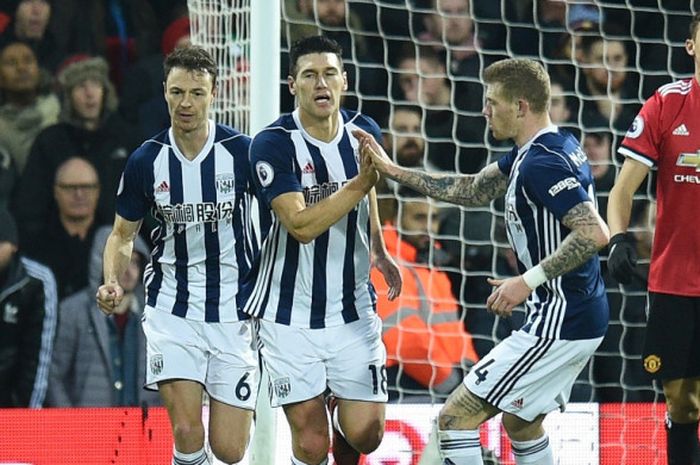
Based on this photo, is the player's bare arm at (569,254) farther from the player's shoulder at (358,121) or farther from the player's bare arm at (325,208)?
the player's shoulder at (358,121)

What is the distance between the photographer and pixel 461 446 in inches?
204

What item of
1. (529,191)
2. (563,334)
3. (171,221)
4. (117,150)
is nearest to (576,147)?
(529,191)

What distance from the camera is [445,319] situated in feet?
25.1

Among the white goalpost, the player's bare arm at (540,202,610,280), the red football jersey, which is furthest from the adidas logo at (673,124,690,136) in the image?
the white goalpost

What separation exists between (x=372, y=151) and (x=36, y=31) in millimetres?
4023

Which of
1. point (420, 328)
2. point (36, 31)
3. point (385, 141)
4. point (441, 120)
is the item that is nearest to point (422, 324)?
point (420, 328)

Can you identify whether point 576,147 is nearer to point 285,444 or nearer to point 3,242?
point 285,444

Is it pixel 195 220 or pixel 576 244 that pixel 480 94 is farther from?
pixel 576 244

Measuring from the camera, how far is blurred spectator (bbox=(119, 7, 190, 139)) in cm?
852

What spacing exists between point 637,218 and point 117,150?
3.00 m

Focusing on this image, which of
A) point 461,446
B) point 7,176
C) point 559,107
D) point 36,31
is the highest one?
point 36,31

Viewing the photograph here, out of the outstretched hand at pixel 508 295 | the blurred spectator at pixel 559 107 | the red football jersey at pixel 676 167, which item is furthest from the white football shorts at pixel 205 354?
the blurred spectator at pixel 559 107

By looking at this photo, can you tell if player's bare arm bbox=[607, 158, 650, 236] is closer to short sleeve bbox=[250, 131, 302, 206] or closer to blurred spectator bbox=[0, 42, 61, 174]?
short sleeve bbox=[250, 131, 302, 206]

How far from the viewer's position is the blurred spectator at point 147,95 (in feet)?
28.0
